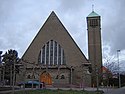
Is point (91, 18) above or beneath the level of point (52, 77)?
above

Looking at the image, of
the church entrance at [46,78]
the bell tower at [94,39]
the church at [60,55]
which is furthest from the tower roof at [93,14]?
the church entrance at [46,78]

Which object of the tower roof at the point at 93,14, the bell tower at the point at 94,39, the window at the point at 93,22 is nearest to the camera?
the bell tower at the point at 94,39

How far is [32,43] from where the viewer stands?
58.8 metres

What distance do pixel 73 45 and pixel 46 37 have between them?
664 centimetres

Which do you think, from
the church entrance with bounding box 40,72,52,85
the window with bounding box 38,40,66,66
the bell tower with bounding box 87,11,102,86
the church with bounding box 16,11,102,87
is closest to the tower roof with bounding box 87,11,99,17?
the bell tower with bounding box 87,11,102,86

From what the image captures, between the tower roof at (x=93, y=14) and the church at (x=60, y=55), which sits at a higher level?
the tower roof at (x=93, y=14)

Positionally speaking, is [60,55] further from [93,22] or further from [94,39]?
[93,22]

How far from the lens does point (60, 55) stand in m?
58.1

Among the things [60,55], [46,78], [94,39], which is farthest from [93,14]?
[46,78]

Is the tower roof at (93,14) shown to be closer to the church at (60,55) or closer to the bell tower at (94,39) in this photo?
the bell tower at (94,39)

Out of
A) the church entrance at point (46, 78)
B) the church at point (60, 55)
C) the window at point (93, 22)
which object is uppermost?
the window at point (93, 22)

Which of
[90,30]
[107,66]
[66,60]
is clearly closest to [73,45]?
[66,60]

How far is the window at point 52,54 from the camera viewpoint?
57.7 metres

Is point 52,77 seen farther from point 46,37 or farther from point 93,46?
point 93,46
